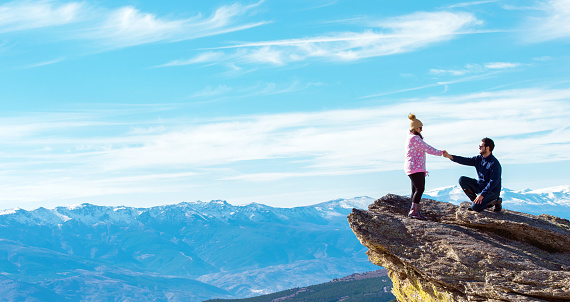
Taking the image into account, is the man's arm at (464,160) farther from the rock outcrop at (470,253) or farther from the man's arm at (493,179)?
the rock outcrop at (470,253)

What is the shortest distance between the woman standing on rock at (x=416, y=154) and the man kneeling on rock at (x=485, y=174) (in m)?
0.87

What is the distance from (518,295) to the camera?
58.1 feet

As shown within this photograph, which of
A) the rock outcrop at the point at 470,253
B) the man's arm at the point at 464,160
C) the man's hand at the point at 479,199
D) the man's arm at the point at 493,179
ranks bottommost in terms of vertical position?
the rock outcrop at the point at 470,253

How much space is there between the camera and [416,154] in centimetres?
2158

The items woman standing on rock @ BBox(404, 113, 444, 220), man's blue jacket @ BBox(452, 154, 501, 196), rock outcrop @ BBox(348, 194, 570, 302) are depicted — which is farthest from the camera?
man's blue jacket @ BBox(452, 154, 501, 196)

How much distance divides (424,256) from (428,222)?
2.36m

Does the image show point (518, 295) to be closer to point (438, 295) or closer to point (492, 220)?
point (438, 295)

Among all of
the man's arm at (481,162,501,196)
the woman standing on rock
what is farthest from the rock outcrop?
the woman standing on rock

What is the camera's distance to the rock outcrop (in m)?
18.1

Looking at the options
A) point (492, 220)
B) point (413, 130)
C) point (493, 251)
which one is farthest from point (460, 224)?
point (413, 130)

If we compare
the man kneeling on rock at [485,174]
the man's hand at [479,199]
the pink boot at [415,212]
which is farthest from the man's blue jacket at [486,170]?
the pink boot at [415,212]

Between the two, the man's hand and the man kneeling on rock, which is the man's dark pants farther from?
the man's hand

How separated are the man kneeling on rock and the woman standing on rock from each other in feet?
2.84

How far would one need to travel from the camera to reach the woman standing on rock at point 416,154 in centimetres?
2125
